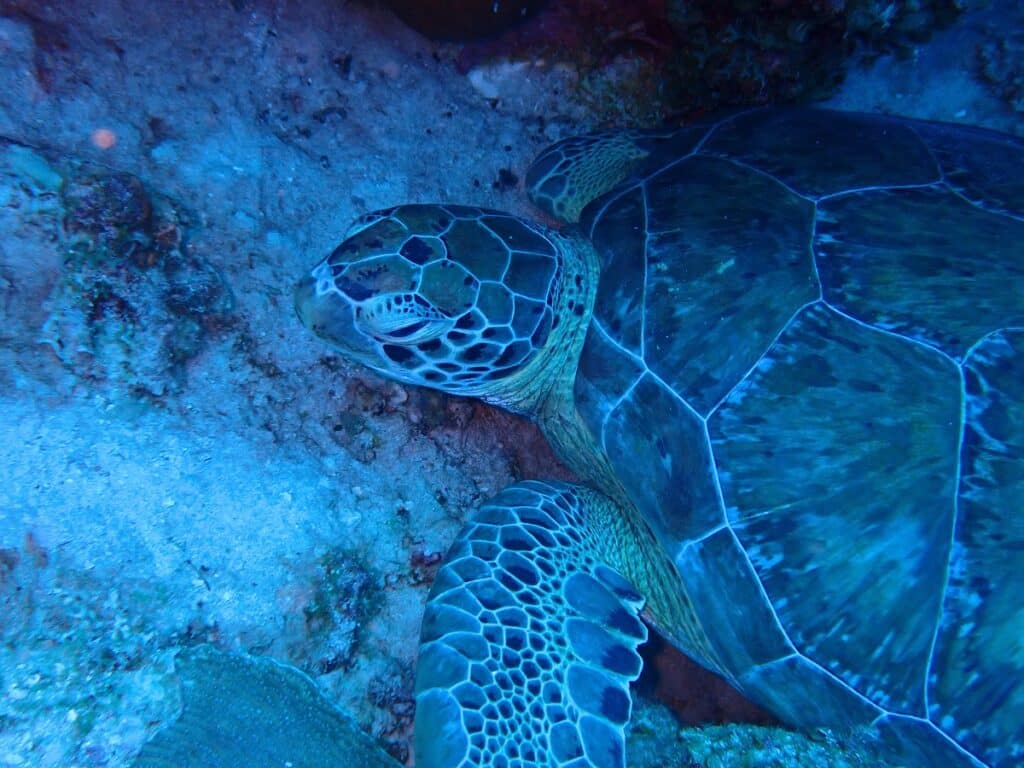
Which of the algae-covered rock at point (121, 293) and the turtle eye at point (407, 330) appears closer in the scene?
the algae-covered rock at point (121, 293)

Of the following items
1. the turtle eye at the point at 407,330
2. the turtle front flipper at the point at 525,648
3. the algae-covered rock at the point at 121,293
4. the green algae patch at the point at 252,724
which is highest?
the turtle eye at the point at 407,330

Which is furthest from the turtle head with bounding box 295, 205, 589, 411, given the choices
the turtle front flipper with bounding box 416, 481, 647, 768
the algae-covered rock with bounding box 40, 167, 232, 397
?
the turtle front flipper with bounding box 416, 481, 647, 768

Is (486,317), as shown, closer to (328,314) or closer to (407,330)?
(407,330)

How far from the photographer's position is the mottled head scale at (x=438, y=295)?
1810mm

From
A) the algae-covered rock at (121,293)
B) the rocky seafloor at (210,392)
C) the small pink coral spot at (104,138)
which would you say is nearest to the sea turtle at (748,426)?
the rocky seafloor at (210,392)

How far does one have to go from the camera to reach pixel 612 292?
2043 millimetres

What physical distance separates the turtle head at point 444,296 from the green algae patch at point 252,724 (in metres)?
0.95

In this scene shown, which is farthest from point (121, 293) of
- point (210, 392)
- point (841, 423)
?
point (841, 423)

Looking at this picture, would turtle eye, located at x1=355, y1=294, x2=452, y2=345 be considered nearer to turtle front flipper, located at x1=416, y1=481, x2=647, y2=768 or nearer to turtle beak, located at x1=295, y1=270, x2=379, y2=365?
turtle beak, located at x1=295, y1=270, x2=379, y2=365

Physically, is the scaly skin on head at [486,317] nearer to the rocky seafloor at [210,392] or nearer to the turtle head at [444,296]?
the turtle head at [444,296]

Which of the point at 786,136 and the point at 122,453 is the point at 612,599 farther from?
the point at 786,136

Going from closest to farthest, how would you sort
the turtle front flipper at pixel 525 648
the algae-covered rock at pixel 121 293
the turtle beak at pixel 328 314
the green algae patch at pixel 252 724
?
the green algae patch at pixel 252 724 < the turtle front flipper at pixel 525 648 < the algae-covered rock at pixel 121 293 < the turtle beak at pixel 328 314

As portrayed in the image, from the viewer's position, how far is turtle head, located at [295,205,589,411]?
181 centimetres

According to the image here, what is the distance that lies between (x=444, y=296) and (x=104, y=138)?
3.97 ft
